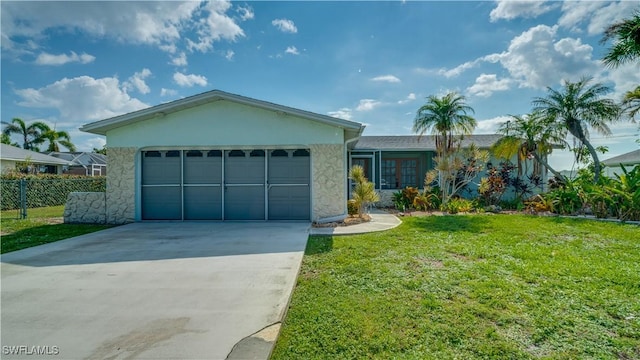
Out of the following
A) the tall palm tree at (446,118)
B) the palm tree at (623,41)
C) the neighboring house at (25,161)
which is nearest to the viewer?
the palm tree at (623,41)

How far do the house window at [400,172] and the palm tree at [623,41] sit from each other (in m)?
9.72

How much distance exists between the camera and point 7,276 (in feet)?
16.1

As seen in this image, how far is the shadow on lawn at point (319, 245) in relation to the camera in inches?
248

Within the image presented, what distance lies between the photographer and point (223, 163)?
33.9 feet

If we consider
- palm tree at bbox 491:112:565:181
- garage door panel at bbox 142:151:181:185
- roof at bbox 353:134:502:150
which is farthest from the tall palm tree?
garage door panel at bbox 142:151:181:185

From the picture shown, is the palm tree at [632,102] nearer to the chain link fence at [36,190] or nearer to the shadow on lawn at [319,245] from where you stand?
the shadow on lawn at [319,245]

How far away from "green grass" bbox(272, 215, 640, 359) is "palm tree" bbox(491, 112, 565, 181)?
7.59 metres

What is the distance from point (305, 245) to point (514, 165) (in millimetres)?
13774

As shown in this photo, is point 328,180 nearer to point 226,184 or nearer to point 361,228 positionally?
point 361,228

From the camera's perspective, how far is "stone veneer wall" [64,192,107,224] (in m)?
10.4

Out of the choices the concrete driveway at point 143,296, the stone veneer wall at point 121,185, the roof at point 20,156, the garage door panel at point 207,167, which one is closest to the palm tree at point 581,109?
the concrete driveway at point 143,296

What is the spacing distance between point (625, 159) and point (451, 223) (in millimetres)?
24887

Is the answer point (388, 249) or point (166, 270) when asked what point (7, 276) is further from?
point (388, 249)

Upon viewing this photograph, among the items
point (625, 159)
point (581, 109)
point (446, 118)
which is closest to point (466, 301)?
point (446, 118)
